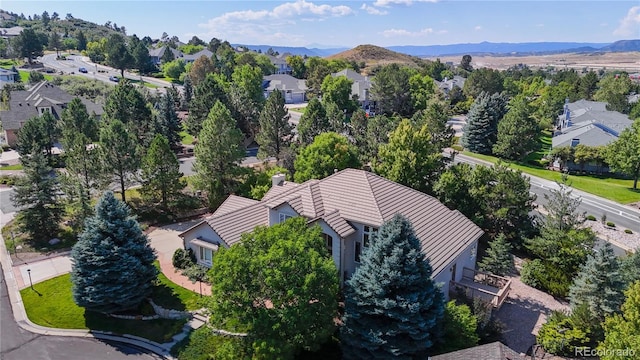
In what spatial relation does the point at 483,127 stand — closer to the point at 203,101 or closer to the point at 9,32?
the point at 203,101

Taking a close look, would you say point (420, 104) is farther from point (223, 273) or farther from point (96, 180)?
point (223, 273)

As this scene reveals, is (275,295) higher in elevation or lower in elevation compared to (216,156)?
lower

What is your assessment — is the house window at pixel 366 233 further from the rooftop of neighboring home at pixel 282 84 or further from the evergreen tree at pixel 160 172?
the rooftop of neighboring home at pixel 282 84

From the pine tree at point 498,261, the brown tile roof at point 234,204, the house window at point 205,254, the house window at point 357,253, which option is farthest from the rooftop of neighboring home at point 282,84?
the house window at point 357,253

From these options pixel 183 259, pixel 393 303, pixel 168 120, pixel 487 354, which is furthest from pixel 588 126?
pixel 183 259

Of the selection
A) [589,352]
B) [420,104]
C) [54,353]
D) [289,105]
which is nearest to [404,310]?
[589,352]
